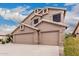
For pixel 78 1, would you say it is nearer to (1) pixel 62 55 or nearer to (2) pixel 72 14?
(2) pixel 72 14

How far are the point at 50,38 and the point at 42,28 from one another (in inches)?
4.5

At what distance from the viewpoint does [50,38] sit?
2152mm

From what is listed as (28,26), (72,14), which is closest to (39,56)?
(28,26)

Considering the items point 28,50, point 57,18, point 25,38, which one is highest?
point 57,18

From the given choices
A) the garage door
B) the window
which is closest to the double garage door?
the garage door

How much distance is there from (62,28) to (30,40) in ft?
1.00

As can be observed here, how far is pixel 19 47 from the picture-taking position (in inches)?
85.2

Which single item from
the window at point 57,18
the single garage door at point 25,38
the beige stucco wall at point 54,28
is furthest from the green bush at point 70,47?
the single garage door at point 25,38

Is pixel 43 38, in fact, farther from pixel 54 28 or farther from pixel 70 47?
pixel 70 47

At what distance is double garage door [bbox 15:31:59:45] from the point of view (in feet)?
7.04

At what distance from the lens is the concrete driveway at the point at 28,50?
2.14 meters

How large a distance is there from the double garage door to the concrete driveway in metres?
0.04

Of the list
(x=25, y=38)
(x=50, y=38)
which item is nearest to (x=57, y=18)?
(x=50, y=38)

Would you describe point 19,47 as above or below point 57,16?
below
